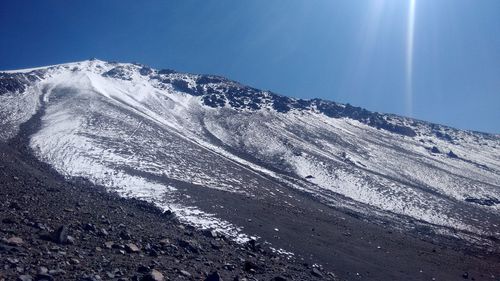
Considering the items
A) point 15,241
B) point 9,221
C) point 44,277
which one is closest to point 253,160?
point 9,221

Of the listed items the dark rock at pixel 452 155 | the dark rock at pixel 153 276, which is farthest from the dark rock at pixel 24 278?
the dark rock at pixel 452 155

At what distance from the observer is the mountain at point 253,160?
30.2 meters

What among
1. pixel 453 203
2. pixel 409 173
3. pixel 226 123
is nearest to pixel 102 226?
pixel 453 203

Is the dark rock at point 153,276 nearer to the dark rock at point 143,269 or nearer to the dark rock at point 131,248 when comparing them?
the dark rock at point 143,269

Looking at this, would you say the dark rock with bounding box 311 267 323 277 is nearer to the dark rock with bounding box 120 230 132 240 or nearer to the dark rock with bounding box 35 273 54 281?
the dark rock with bounding box 120 230 132 240

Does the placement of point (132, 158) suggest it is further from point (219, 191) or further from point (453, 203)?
point (453, 203)

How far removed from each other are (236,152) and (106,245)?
3702 cm

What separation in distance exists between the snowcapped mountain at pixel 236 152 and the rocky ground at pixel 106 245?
9.33 feet

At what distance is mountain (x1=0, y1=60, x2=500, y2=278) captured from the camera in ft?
99.0

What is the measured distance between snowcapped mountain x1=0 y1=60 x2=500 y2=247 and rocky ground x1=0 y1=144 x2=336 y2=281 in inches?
112

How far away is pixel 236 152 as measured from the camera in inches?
2095

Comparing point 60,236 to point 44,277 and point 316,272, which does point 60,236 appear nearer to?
point 44,277

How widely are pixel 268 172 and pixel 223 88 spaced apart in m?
59.3

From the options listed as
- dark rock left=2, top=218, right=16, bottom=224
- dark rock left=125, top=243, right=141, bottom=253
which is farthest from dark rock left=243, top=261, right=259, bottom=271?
dark rock left=2, top=218, right=16, bottom=224
